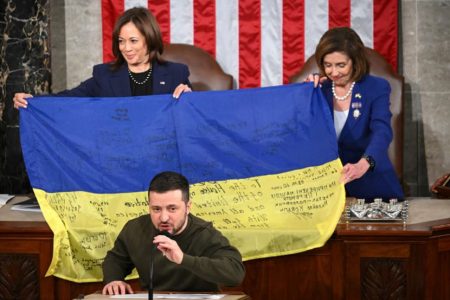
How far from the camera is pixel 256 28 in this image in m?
7.86

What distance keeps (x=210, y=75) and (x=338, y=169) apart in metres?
2.20

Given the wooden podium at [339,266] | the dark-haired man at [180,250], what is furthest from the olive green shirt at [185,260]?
the wooden podium at [339,266]

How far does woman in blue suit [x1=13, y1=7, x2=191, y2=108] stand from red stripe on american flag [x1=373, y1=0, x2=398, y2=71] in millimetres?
2084

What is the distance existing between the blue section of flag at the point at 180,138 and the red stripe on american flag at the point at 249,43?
197 centimetres

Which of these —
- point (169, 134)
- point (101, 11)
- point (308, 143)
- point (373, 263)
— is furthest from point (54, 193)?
point (101, 11)

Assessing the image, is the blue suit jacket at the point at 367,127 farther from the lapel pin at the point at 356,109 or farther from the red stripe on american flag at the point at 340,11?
the red stripe on american flag at the point at 340,11

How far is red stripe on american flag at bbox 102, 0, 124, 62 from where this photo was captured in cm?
789

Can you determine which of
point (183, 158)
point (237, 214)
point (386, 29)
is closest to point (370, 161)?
point (237, 214)

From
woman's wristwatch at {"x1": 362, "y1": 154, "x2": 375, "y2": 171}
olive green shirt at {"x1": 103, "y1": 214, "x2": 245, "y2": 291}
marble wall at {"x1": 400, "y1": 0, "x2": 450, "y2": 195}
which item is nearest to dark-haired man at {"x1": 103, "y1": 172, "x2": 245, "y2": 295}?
olive green shirt at {"x1": 103, "y1": 214, "x2": 245, "y2": 291}

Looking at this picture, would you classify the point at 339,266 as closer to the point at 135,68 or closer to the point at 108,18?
the point at 135,68

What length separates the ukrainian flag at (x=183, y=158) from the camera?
18.7 feet

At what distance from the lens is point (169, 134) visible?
19.4ft

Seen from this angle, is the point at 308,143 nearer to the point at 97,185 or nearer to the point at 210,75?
the point at 97,185

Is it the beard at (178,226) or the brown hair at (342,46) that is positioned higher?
the brown hair at (342,46)
